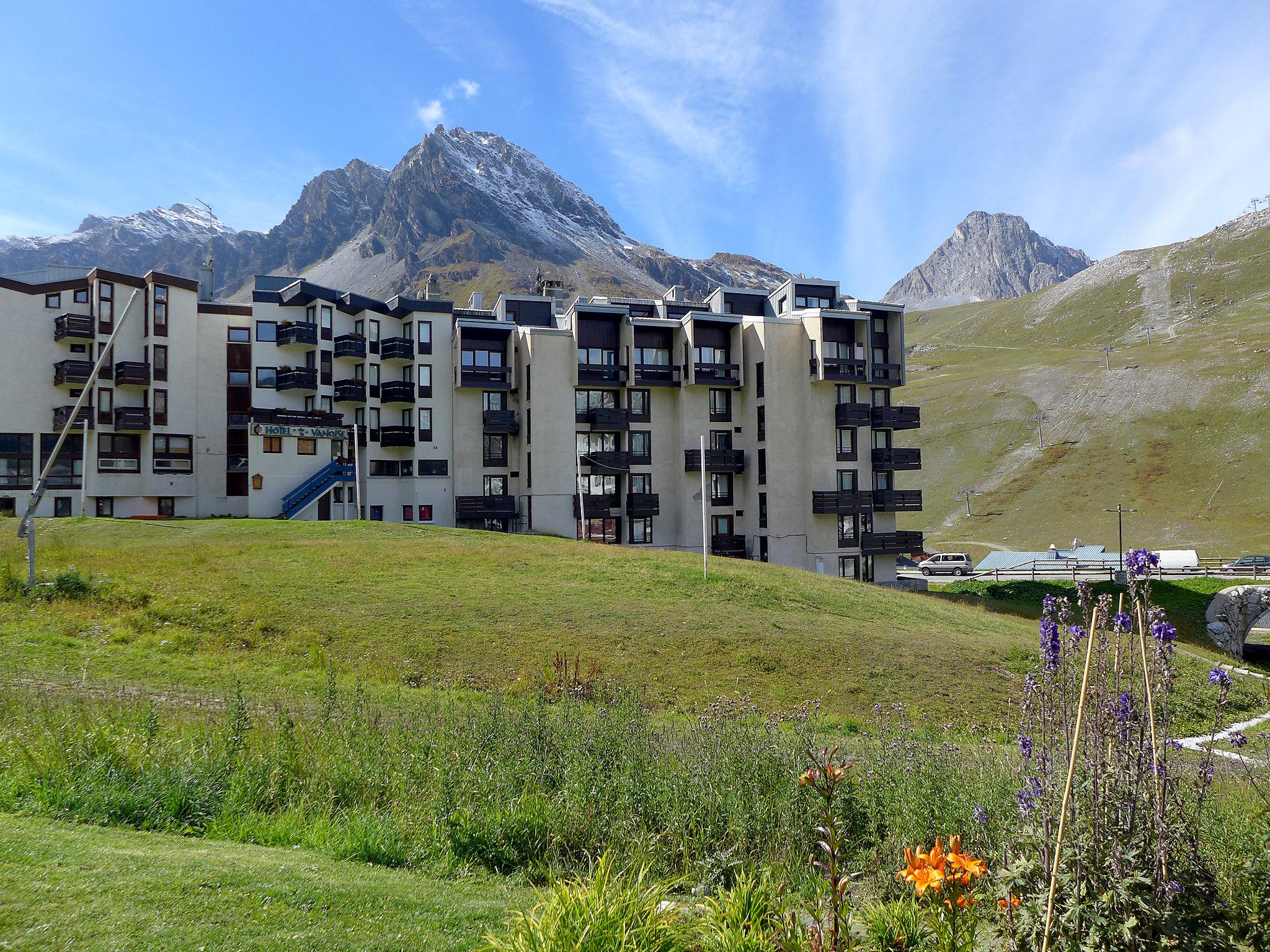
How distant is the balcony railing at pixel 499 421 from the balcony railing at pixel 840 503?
2366 centimetres

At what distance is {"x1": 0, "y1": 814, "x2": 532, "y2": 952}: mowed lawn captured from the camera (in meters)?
5.01

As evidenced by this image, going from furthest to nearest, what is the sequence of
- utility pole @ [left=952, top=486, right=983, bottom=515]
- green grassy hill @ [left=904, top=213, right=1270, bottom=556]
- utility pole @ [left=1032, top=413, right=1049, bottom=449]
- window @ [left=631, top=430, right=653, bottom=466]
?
1. utility pole @ [left=1032, top=413, right=1049, bottom=449]
2. utility pole @ [left=952, top=486, right=983, bottom=515]
3. green grassy hill @ [left=904, top=213, right=1270, bottom=556]
4. window @ [left=631, top=430, right=653, bottom=466]

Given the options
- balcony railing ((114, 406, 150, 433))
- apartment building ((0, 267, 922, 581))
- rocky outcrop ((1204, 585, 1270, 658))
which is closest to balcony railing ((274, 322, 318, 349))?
apartment building ((0, 267, 922, 581))

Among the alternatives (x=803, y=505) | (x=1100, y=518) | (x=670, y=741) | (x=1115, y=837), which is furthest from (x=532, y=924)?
(x=1100, y=518)

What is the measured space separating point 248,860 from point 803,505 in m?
54.7

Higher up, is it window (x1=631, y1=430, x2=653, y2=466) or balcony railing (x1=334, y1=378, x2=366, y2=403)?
balcony railing (x1=334, y1=378, x2=366, y2=403)

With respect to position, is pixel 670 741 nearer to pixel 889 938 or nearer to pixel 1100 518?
pixel 889 938

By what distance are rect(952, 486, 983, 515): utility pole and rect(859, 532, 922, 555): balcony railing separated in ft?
264

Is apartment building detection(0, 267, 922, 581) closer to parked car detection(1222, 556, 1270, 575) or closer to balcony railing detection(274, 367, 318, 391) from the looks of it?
balcony railing detection(274, 367, 318, 391)

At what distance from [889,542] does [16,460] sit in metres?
62.8

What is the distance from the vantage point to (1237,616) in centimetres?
5162

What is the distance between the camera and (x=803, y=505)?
5866 cm

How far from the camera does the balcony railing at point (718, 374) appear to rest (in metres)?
58.4

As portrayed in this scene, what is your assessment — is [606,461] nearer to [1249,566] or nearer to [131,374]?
[131,374]
